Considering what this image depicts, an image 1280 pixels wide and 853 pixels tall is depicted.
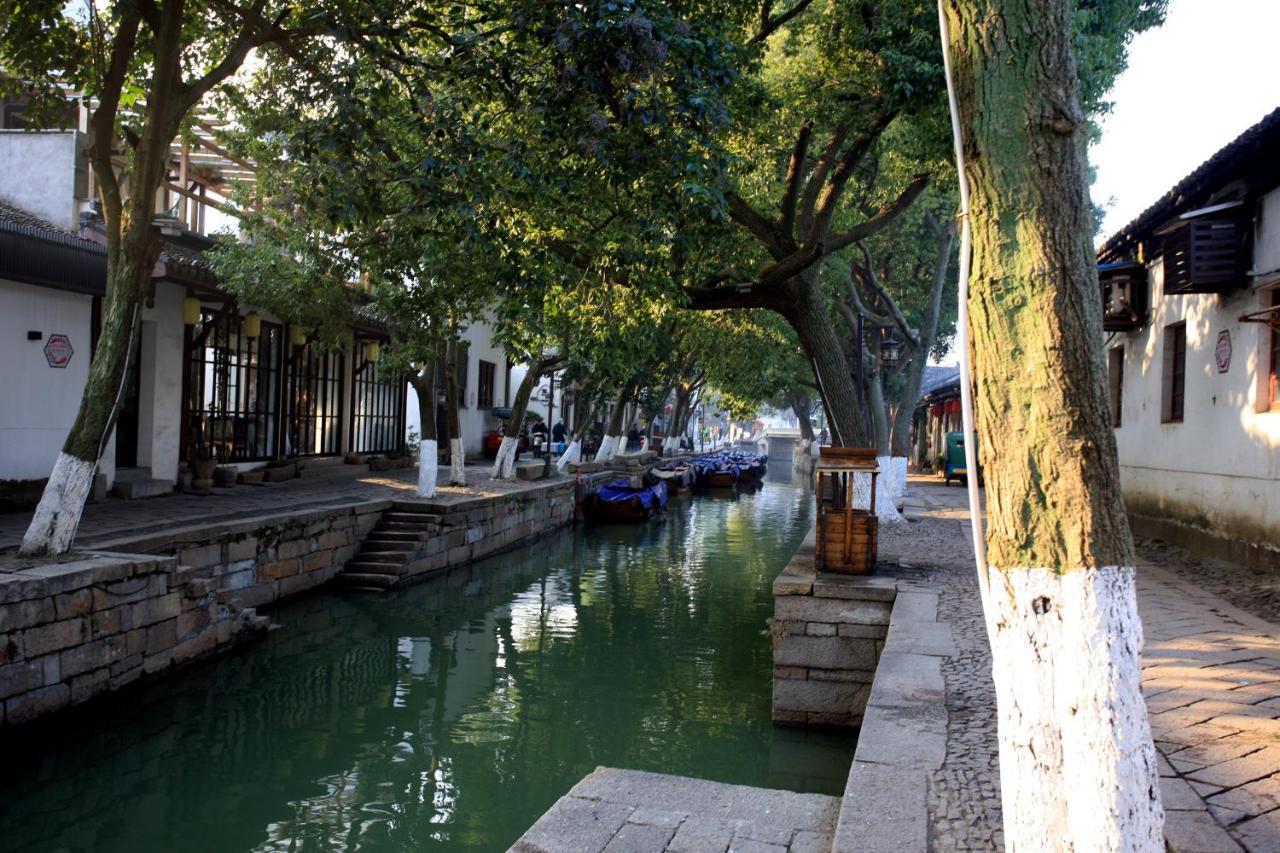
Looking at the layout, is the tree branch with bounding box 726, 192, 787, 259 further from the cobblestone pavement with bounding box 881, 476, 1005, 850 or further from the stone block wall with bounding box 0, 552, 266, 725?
the stone block wall with bounding box 0, 552, 266, 725

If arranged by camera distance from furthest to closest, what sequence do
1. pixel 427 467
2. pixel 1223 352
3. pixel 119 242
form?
1. pixel 427 467
2. pixel 1223 352
3. pixel 119 242

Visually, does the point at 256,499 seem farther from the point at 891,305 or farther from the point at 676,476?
the point at 676,476

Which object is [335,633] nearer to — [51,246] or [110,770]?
[110,770]

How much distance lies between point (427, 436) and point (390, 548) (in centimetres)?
218

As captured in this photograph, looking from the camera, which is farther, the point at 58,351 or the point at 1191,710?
the point at 58,351

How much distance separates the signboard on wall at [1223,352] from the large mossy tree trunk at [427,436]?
9.96 meters

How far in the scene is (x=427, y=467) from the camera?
14711mm

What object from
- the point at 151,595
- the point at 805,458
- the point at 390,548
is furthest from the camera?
the point at 805,458

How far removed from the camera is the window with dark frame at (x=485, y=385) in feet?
94.7

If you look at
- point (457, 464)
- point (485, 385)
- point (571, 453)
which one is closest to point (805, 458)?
point (485, 385)

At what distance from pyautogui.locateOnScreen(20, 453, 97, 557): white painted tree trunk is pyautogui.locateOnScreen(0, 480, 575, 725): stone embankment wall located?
9.6 inches

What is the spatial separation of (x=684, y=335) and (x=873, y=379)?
4.17 meters

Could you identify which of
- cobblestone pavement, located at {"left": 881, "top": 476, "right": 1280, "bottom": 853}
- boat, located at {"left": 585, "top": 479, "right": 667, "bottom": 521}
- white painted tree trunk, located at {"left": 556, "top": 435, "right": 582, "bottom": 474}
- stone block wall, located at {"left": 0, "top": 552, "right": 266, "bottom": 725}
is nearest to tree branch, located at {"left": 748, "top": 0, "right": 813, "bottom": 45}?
cobblestone pavement, located at {"left": 881, "top": 476, "right": 1280, "bottom": 853}

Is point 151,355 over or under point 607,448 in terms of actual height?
over
